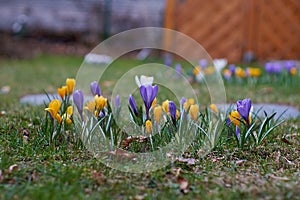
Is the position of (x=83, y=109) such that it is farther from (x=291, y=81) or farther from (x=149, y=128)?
(x=291, y=81)

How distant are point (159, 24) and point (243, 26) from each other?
2.11 metres

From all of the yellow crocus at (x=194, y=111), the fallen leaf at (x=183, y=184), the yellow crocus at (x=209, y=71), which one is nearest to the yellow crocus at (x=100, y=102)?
the yellow crocus at (x=194, y=111)

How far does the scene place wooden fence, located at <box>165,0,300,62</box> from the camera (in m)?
9.10

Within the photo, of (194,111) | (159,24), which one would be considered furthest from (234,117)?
(159,24)

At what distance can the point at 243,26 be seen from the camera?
9109 millimetres

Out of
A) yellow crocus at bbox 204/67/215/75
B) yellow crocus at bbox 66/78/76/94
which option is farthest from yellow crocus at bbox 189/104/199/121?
yellow crocus at bbox 204/67/215/75

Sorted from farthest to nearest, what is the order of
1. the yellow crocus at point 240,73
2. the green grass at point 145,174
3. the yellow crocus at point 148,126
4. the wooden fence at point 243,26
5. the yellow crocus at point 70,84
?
the wooden fence at point 243,26 → the yellow crocus at point 240,73 → the yellow crocus at point 70,84 → the yellow crocus at point 148,126 → the green grass at point 145,174

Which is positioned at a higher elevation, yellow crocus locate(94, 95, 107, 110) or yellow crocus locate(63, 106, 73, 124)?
yellow crocus locate(94, 95, 107, 110)

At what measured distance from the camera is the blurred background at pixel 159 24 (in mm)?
9172

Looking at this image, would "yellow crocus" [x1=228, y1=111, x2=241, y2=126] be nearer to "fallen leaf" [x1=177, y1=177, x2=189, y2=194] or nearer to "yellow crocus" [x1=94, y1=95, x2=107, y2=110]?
"fallen leaf" [x1=177, y1=177, x2=189, y2=194]

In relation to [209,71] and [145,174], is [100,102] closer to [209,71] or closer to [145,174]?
[145,174]

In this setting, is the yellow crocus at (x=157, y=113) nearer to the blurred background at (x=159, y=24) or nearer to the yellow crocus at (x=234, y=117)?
the yellow crocus at (x=234, y=117)

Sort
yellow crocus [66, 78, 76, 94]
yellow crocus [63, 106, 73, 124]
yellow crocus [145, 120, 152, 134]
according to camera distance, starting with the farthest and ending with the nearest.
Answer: yellow crocus [66, 78, 76, 94] < yellow crocus [63, 106, 73, 124] < yellow crocus [145, 120, 152, 134]

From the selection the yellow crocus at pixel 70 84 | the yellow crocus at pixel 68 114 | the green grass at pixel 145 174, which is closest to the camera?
the green grass at pixel 145 174
